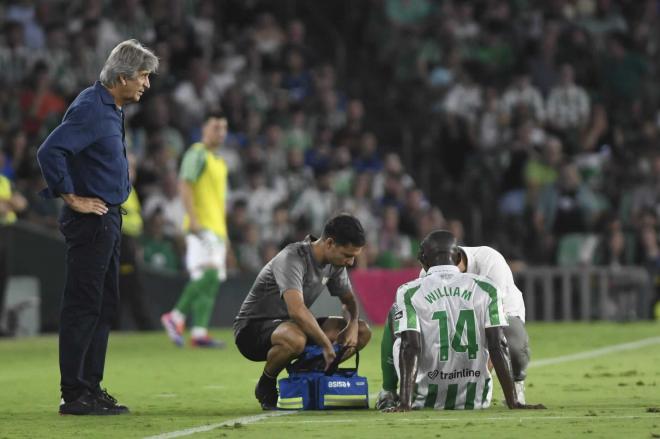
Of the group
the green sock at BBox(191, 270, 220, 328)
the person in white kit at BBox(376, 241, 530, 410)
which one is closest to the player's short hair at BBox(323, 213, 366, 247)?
the person in white kit at BBox(376, 241, 530, 410)

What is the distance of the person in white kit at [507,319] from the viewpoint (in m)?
8.33

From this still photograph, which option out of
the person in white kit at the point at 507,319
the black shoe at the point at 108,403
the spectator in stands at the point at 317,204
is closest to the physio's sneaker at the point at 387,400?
the person in white kit at the point at 507,319

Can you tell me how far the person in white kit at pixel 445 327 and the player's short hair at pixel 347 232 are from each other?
43 centimetres

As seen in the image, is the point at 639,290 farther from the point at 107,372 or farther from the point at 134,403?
the point at 134,403

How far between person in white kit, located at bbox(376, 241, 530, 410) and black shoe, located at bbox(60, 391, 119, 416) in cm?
153

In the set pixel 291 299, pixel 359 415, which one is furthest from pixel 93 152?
pixel 359 415

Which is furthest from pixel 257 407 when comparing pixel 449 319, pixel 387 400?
pixel 449 319

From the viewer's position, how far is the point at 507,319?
8.44 m

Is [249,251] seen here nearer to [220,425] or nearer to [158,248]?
[158,248]

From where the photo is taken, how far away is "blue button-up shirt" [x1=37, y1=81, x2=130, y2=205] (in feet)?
26.8

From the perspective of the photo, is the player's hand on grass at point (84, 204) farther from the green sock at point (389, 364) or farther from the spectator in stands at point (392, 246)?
the spectator in stands at point (392, 246)

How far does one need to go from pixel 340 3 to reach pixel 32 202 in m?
8.46

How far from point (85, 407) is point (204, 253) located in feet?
21.1

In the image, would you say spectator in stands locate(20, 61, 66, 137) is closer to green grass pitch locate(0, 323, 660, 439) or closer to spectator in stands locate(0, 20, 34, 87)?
spectator in stands locate(0, 20, 34, 87)
